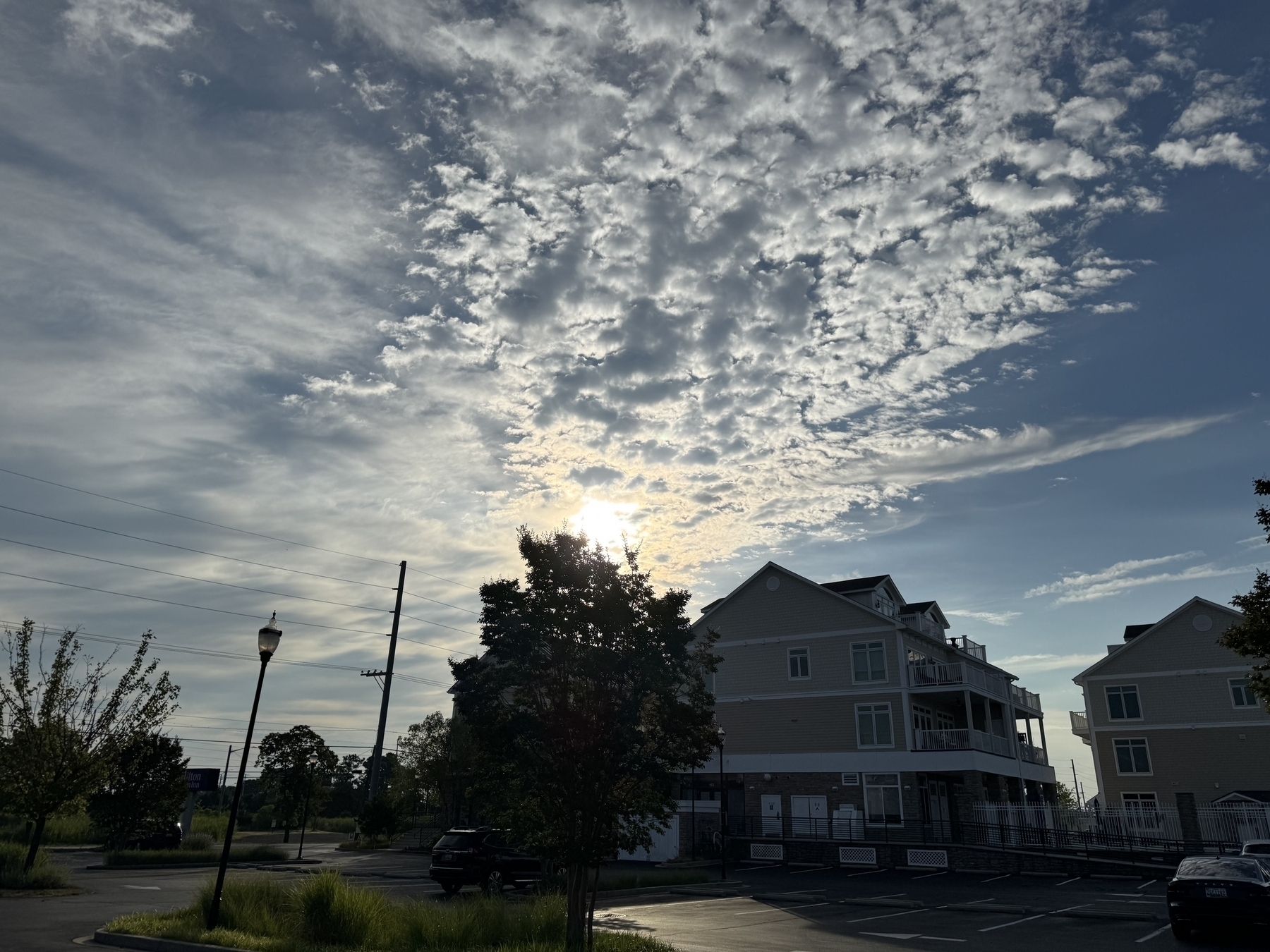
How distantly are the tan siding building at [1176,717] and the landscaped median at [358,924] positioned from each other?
3884 centimetres

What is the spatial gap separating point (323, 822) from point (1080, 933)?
67.1m

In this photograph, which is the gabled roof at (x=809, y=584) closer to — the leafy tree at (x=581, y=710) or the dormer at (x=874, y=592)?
the dormer at (x=874, y=592)

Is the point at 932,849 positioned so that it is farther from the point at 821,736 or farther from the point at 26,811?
the point at 26,811

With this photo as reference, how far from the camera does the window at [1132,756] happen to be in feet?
141

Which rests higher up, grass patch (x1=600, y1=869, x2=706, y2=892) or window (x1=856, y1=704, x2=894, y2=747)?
window (x1=856, y1=704, x2=894, y2=747)

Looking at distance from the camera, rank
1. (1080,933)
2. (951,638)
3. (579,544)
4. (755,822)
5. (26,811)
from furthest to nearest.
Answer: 1. (951,638)
2. (755,822)
3. (26,811)
4. (1080,933)
5. (579,544)

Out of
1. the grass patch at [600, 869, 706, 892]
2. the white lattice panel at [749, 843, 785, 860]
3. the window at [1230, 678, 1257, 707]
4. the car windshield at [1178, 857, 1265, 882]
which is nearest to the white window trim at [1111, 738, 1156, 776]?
the window at [1230, 678, 1257, 707]

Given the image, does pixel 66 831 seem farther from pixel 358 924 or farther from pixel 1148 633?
pixel 1148 633

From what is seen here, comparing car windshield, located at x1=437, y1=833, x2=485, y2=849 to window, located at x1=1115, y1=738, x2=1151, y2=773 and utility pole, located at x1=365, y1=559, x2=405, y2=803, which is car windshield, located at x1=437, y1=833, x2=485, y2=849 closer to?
utility pole, located at x1=365, y1=559, x2=405, y2=803

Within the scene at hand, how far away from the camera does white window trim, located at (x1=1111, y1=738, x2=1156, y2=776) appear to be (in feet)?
140

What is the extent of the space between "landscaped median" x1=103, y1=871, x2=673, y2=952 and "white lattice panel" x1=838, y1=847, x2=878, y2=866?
25547mm

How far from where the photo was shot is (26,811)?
2167 centimetres

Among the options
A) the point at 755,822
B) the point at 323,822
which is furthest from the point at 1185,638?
the point at 323,822

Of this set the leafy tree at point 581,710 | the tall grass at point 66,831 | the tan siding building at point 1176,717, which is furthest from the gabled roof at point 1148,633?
the tall grass at point 66,831
